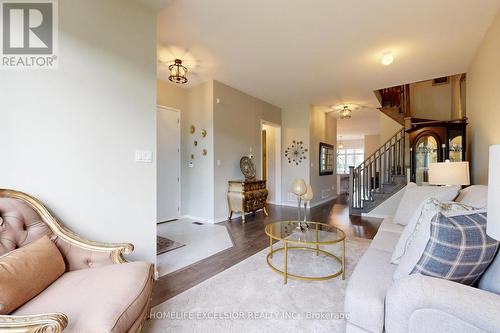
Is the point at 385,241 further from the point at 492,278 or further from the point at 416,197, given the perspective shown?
the point at 492,278

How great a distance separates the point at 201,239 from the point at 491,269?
305 cm

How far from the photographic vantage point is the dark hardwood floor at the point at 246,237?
2.14 metres

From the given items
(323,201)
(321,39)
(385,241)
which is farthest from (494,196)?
(323,201)

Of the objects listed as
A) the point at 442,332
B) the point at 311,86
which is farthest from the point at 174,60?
the point at 442,332

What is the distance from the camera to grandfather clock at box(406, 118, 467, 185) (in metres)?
3.66

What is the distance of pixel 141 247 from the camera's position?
2.14 meters

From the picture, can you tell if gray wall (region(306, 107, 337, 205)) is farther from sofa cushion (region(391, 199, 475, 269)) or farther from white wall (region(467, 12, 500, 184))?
sofa cushion (region(391, 199, 475, 269))

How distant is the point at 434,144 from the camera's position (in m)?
3.96

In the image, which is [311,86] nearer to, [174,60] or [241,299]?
[174,60]

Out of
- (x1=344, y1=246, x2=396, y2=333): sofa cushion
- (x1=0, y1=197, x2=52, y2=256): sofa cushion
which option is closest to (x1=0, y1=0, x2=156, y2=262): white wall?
(x1=0, y1=197, x2=52, y2=256): sofa cushion

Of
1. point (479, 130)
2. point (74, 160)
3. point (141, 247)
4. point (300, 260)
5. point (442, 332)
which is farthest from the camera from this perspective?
point (479, 130)

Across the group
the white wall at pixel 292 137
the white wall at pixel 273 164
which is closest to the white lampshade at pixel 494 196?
the white wall at pixel 292 137

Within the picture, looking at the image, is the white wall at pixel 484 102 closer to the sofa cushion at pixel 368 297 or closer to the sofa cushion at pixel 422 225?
the sofa cushion at pixel 422 225

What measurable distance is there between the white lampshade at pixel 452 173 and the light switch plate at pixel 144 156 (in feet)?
11.4
